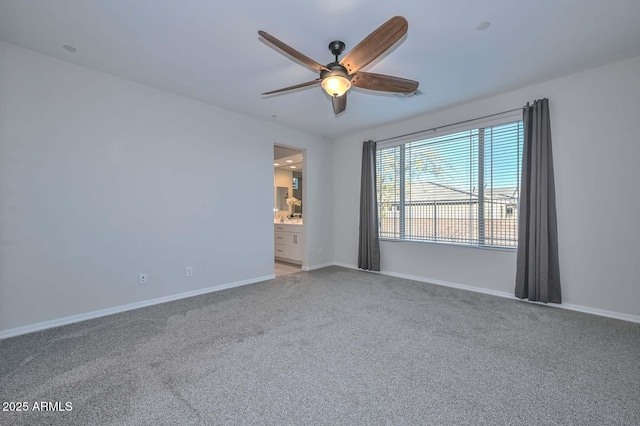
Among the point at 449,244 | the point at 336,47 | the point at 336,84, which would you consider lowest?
the point at 449,244

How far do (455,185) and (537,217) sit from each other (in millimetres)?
1114

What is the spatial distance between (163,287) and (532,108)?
5.08 metres

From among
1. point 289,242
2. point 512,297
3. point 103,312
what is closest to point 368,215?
point 289,242

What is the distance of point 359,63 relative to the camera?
2.21 m

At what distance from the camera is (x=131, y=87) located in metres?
3.20

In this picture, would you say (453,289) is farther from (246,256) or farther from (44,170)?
(44,170)

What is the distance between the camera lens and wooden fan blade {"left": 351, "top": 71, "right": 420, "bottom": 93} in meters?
2.39

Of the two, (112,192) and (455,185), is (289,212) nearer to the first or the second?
(455,185)

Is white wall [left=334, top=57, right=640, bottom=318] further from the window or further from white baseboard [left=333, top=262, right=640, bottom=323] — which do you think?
the window

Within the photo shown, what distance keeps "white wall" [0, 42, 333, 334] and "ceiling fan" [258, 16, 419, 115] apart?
2106 millimetres

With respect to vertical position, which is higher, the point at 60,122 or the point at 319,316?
the point at 60,122

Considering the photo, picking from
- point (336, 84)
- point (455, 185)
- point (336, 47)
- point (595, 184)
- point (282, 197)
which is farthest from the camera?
point (282, 197)

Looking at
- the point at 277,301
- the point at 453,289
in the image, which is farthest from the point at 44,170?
the point at 453,289

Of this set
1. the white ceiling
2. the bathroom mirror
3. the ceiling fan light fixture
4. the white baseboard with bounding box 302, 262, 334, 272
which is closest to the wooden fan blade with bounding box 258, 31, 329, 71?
the ceiling fan light fixture
